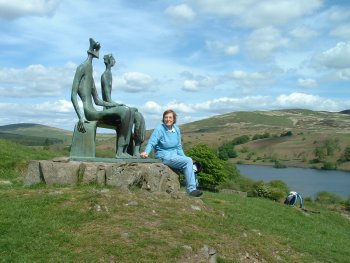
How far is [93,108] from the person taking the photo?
11.5 m

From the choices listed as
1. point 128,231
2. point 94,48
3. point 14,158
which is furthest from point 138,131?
point 14,158

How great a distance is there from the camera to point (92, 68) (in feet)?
38.3

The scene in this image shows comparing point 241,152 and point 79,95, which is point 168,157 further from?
point 241,152

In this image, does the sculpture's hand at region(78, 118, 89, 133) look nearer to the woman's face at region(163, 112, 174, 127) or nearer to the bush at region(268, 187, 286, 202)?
the woman's face at region(163, 112, 174, 127)

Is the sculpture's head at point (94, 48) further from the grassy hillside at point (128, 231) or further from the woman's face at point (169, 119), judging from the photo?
the grassy hillside at point (128, 231)

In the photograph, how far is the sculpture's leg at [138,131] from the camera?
39.3 feet

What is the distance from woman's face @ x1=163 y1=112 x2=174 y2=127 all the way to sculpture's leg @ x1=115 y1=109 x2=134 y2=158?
3.40 ft

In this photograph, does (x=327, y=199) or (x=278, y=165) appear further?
(x=278, y=165)

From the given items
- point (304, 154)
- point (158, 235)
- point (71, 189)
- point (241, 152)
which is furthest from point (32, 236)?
point (241, 152)

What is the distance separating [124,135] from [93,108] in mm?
1002

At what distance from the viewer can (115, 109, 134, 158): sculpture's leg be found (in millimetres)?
11531

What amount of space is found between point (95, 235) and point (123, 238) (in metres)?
0.46

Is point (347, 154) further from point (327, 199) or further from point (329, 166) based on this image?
point (327, 199)

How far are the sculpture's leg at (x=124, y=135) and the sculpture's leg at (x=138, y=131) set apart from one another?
1.03 feet
